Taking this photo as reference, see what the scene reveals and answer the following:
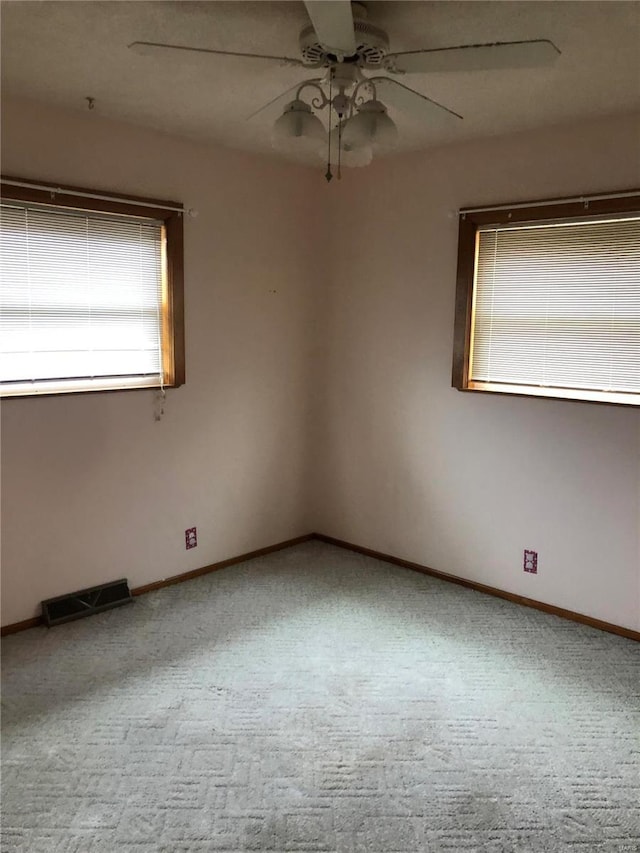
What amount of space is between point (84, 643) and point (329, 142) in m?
2.43

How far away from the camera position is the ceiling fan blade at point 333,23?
1653 millimetres

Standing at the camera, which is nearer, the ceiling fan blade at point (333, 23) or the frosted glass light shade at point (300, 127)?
the ceiling fan blade at point (333, 23)

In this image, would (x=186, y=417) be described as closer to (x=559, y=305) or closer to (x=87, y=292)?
(x=87, y=292)

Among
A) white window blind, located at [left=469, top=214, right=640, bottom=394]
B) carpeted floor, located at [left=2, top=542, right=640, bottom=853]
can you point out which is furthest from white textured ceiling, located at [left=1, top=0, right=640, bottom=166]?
carpeted floor, located at [left=2, top=542, right=640, bottom=853]

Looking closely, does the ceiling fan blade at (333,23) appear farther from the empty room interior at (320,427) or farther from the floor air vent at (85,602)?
the floor air vent at (85,602)

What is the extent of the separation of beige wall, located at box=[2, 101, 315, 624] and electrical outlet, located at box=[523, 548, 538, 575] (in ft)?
5.12

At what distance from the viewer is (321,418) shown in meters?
4.41

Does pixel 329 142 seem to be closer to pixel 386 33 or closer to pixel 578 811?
pixel 386 33

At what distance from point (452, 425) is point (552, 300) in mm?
874

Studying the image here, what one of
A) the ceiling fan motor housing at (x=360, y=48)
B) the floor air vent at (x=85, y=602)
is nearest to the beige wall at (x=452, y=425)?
the ceiling fan motor housing at (x=360, y=48)

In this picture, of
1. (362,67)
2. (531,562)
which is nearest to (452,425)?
(531,562)

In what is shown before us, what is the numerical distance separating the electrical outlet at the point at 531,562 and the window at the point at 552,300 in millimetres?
857

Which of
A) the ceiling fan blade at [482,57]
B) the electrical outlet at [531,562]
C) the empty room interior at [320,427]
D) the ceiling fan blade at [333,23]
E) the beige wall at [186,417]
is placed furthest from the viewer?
the electrical outlet at [531,562]

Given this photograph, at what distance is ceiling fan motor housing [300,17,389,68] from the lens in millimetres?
2074
